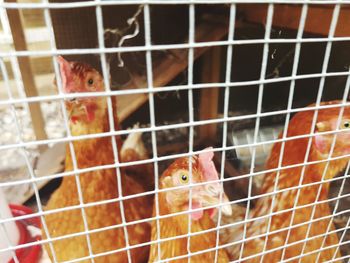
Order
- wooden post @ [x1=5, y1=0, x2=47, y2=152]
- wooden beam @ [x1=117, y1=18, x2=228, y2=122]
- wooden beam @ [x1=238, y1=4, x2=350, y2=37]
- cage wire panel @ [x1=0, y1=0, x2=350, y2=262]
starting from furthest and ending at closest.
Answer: wooden post @ [x1=5, y1=0, x2=47, y2=152] → wooden beam @ [x1=117, y1=18, x2=228, y2=122] → wooden beam @ [x1=238, y1=4, x2=350, y2=37] → cage wire panel @ [x1=0, y1=0, x2=350, y2=262]

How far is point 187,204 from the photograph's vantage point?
696mm

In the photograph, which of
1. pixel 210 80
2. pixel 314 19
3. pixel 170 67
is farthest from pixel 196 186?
pixel 210 80

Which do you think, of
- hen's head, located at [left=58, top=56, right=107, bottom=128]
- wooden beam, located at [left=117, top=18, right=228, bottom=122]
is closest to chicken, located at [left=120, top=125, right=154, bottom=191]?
wooden beam, located at [left=117, top=18, right=228, bottom=122]

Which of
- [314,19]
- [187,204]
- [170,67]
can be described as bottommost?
[187,204]

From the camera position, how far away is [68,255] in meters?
0.80

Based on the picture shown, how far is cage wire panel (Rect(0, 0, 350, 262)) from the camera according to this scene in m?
0.48

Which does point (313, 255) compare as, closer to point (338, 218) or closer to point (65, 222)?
point (338, 218)

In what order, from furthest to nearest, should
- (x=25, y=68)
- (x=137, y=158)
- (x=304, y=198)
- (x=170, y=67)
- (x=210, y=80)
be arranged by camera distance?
1. (x=210, y=80)
2. (x=25, y=68)
3. (x=137, y=158)
4. (x=170, y=67)
5. (x=304, y=198)

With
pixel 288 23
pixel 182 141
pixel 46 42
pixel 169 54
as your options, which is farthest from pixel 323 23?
pixel 46 42

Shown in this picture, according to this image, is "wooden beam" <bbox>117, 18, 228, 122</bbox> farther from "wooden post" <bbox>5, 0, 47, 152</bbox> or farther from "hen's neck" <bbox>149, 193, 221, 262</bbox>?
"hen's neck" <bbox>149, 193, 221, 262</bbox>

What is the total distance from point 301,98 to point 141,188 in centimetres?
61

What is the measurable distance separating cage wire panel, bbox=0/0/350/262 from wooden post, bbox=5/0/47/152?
0.02m

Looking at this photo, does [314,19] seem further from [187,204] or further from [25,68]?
[25,68]

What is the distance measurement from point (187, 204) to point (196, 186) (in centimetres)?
8
